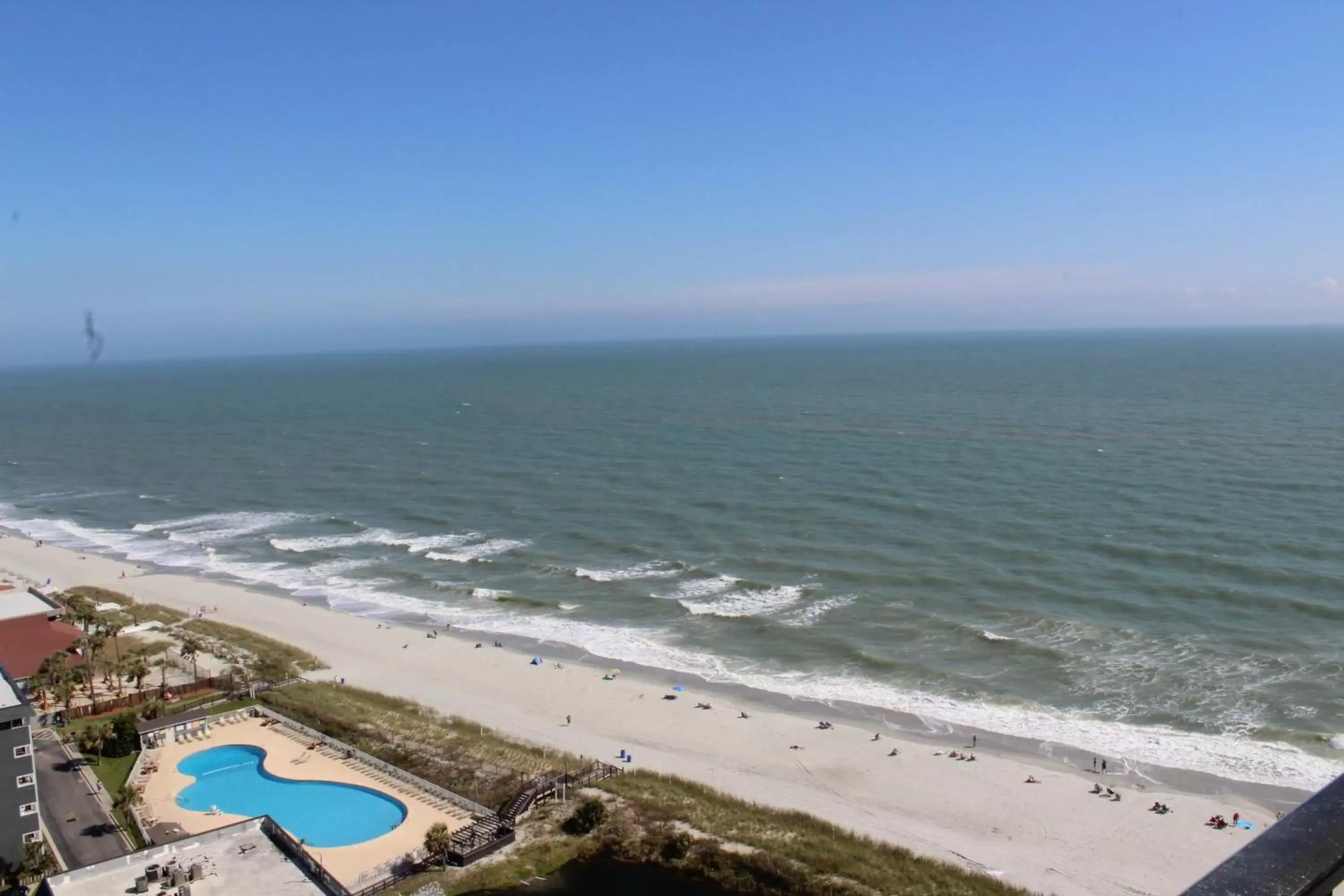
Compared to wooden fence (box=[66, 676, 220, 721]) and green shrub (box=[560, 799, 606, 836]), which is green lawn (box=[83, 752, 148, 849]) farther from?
green shrub (box=[560, 799, 606, 836])

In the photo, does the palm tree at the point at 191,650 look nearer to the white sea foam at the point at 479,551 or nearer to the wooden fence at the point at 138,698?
the wooden fence at the point at 138,698

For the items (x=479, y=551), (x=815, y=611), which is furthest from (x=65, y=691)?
(x=815, y=611)

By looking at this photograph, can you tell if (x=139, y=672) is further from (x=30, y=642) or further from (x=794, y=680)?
(x=794, y=680)

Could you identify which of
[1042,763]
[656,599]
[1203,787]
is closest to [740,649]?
[656,599]

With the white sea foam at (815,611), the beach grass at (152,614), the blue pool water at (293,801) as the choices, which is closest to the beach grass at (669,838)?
the blue pool water at (293,801)

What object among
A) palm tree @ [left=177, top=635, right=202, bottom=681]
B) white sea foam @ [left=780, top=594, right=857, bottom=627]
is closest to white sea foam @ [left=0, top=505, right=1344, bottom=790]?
white sea foam @ [left=780, top=594, right=857, bottom=627]

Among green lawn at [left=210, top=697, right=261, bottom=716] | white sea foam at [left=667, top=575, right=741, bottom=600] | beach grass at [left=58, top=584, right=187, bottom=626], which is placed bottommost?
green lawn at [left=210, top=697, right=261, bottom=716]

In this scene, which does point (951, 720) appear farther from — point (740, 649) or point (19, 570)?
point (19, 570)
